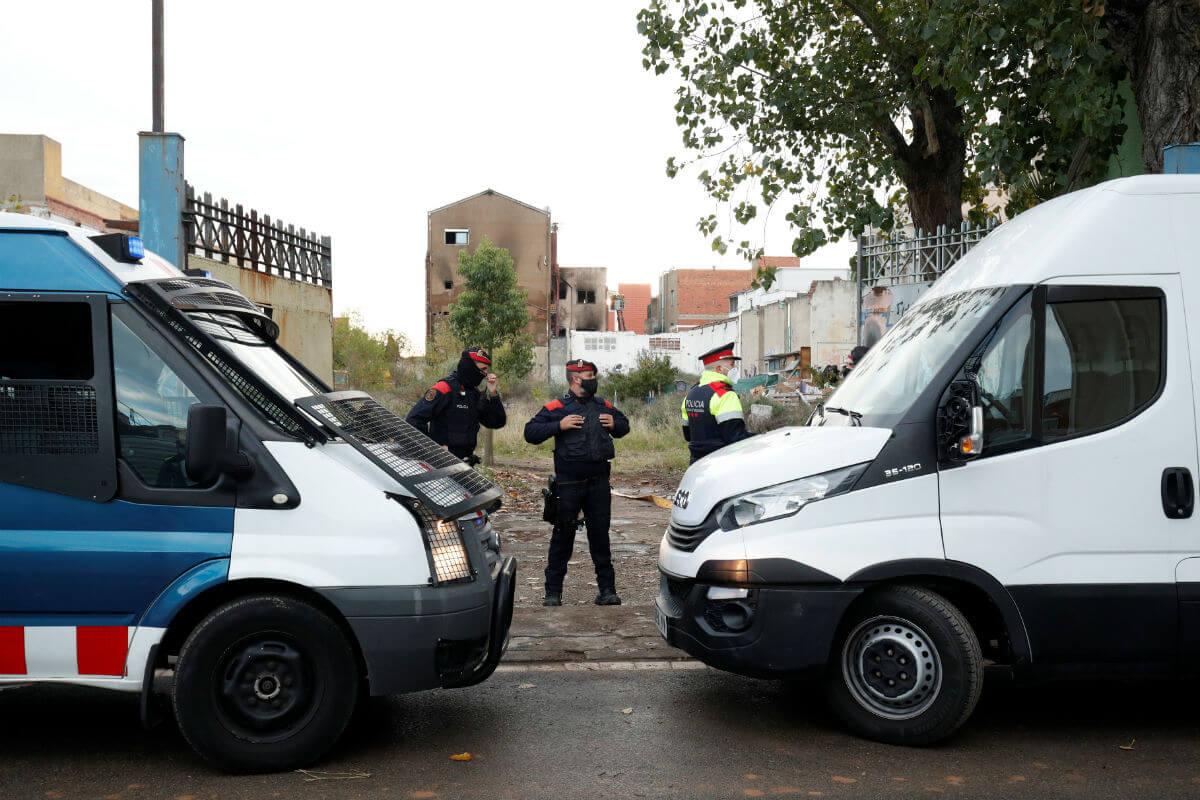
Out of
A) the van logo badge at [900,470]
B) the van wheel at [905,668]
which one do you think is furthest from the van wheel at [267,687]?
the van logo badge at [900,470]

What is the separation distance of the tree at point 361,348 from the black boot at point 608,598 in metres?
44.3

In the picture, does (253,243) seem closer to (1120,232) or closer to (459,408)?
(459,408)

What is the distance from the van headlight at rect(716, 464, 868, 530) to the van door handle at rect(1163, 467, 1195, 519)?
1.39 meters

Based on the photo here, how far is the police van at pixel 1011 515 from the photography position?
455cm

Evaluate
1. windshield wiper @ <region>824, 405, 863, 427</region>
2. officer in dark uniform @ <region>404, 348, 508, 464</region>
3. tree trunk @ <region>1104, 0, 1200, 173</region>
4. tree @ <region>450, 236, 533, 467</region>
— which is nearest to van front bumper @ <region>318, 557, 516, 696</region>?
windshield wiper @ <region>824, 405, 863, 427</region>

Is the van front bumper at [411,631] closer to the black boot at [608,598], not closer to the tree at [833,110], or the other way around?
the black boot at [608,598]

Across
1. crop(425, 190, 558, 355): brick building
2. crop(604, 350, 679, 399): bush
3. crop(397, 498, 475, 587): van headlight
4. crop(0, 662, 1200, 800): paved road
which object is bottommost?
crop(0, 662, 1200, 800): paved road

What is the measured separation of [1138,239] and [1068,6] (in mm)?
5905

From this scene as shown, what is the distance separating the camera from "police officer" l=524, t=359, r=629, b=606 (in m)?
7.69

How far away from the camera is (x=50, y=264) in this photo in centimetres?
430

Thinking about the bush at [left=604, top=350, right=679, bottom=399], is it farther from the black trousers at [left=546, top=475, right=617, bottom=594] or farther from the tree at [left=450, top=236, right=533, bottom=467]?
the black trousers at [left=546, top=475, right=617, bottom=594]

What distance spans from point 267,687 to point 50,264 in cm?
207

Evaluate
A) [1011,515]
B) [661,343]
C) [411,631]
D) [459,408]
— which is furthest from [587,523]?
[661,343]

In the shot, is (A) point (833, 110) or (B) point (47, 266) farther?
(A) point (833, 110)
